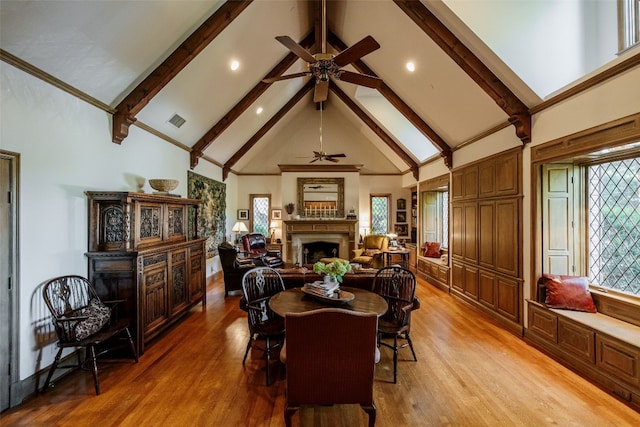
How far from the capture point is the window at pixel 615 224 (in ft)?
9.43

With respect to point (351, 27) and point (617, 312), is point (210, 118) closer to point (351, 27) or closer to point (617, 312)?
point (351, 27)

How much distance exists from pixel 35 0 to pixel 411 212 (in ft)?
27.9

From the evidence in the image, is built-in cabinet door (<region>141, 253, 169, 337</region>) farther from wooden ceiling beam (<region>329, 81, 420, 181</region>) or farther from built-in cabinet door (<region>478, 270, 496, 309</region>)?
wooden ceiling beam (<region>329, 81, 420, 181</region>)

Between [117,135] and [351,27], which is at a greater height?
[351,27]

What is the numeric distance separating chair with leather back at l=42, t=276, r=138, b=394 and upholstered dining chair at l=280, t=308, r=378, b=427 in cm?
198

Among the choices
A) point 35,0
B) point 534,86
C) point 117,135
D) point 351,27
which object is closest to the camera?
point 35,0

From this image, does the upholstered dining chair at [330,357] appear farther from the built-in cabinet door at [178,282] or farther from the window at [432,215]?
the window at [432,215]

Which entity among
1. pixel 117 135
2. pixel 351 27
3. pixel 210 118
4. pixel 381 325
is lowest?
pixel 381 325

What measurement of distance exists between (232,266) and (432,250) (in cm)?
486

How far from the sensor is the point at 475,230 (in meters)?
4.62

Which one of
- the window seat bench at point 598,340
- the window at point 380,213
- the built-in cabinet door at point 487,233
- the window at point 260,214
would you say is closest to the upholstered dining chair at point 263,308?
the window seat bench at point 598,340

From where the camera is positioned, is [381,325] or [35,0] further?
[381,325]

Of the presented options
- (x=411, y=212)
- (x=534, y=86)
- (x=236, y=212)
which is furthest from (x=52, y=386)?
(x=411, y=212)

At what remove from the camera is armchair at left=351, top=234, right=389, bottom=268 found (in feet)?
22.7
